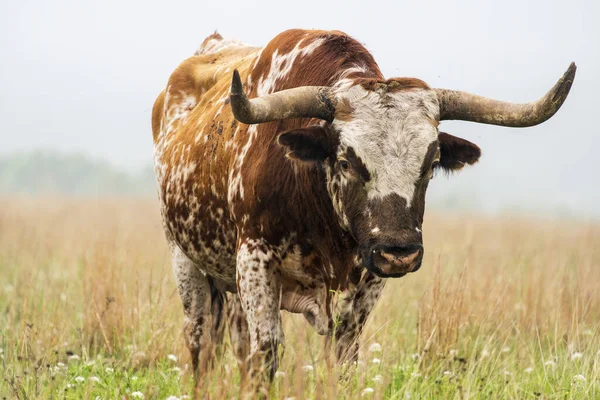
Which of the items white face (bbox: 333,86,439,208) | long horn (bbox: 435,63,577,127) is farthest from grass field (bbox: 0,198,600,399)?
long horn (bbox: 435,63,577,127)

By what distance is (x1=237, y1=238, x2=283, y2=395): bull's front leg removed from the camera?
488 cm

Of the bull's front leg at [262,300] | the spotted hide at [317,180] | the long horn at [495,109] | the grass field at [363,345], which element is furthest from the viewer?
the bull's front leg at [262,300]

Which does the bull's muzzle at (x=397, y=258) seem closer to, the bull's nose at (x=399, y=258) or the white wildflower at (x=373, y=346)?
the bull's nose at (x=399, y=258)

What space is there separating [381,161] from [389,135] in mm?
156

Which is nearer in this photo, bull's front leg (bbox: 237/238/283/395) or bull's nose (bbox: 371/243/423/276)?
bull's nose (bbox: 371/243/423/276)

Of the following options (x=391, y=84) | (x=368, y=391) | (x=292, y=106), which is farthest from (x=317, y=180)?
(x=368, y=391)

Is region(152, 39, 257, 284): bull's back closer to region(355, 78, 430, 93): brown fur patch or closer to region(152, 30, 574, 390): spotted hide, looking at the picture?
region(152, 30, 574, 390): spotted hide

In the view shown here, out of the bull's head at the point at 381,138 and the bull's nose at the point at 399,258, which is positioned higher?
the bull's head at the point at 381,138

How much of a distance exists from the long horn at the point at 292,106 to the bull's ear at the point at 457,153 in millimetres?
765

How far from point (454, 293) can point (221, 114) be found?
2.19 m

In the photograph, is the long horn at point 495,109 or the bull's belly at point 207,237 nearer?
the long horn at point 495,109

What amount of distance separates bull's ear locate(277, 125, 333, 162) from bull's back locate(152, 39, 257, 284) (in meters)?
0.82

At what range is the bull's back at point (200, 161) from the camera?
5.57 meters

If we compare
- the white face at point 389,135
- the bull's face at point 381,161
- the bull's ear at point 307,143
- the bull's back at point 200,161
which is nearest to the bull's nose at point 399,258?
the bull's face at point 381,161
